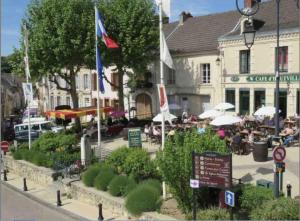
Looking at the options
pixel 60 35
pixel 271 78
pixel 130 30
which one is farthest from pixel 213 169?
pixel 130 30

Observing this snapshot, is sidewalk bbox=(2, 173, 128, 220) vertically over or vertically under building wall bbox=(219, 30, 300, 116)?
under

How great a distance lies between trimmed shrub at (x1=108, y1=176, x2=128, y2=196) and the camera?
46.0 feet

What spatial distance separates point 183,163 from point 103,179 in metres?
4.08

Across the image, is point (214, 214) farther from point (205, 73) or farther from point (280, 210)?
point (205, 73)

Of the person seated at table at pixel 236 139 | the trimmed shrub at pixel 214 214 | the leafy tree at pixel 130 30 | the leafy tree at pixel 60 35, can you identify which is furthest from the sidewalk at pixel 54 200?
the leafy tree at pixel 130 30

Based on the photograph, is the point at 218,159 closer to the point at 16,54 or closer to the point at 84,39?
the point at 84,39

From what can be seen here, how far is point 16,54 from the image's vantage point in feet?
102

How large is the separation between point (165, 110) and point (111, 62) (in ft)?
57.1

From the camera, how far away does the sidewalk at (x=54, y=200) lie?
1392 cm

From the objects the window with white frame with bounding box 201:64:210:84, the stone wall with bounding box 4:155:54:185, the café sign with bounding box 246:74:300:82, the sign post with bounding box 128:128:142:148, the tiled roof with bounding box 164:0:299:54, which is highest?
the tiled roof with bounding box 164:0:299:54

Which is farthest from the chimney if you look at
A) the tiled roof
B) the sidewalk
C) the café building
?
the sidewalk

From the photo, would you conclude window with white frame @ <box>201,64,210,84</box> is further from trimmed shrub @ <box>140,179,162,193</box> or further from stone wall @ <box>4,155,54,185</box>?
trimmed shrub @ <box>140,179,162,193</box>

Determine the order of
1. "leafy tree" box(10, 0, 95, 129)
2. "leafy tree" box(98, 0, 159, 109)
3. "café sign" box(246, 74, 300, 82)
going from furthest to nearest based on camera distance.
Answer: "leafy tree" box(98, 0, 159, 109) < "leafy tree" box(10, 0, 95, 129) < "café sign" box(246, 74, 300, 82)

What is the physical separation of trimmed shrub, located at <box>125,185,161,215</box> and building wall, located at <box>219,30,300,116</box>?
15683 millimetres
